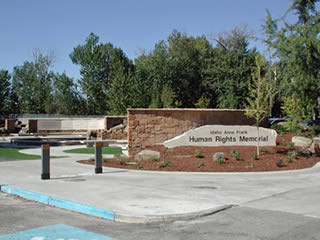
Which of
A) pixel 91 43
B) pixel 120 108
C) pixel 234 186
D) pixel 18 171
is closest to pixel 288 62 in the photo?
pixel 234 186

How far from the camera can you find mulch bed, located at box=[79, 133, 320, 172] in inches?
560

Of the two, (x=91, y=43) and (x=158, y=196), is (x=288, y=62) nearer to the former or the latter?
(x=158, y=196)

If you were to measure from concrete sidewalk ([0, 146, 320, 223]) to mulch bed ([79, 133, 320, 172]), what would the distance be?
70 cm

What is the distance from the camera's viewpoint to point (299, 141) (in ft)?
59.2

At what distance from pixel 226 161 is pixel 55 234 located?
954cm

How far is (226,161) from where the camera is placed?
15.0 metres

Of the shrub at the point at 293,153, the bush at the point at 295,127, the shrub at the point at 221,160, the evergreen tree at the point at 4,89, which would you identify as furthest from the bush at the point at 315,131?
the evergreen tree at the point at 4,89

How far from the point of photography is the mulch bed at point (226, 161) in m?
14.2

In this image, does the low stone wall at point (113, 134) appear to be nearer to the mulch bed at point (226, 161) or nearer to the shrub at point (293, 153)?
the mulch bed at point (226, 161)

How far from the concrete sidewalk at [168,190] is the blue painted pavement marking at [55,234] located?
3.48ft

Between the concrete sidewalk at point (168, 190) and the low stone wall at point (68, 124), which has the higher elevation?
the low stone wall at point (68, 124)

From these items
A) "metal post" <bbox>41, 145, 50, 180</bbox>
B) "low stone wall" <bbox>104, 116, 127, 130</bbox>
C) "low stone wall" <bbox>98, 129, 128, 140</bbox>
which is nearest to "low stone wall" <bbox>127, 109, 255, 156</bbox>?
"metal post" <bbox>41, 145, 50, 180</bbox>

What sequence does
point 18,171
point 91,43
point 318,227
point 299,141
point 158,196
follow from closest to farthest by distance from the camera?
point 318,227, point 158,196, point 18,171, point 299,141, point 91,43

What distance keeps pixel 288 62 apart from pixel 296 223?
1319cm
